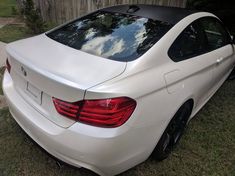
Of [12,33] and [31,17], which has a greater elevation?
[31,17]

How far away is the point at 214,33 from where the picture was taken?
367 centimetres

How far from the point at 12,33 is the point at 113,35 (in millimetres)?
5114

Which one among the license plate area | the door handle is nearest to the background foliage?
the door handle

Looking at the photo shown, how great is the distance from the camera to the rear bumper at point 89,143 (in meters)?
1.93

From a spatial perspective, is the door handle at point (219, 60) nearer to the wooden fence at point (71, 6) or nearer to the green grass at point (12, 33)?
the wooden fence at point (71, 6)

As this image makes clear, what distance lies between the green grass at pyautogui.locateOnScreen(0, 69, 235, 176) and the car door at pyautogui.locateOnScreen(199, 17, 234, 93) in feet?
2.26

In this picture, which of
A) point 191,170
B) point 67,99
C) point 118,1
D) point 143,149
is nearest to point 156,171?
point 191,170

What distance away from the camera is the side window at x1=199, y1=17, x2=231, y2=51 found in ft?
10.9

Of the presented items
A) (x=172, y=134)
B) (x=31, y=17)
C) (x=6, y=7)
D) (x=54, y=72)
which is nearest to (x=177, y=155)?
(x=172, y=134)

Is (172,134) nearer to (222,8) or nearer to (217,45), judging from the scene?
Result: (217,45)

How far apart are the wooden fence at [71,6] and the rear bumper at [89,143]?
503 centimetres

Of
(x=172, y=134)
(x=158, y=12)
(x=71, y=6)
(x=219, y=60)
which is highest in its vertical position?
(x=158, y=12)

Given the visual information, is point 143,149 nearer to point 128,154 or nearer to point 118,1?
point 128,154

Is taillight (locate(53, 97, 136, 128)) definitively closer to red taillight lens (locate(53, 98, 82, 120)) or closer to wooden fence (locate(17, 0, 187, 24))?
red taillight lens (locate(53, 98, 82, 120))
